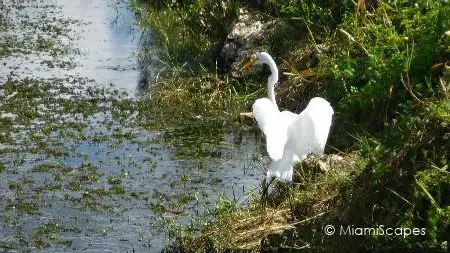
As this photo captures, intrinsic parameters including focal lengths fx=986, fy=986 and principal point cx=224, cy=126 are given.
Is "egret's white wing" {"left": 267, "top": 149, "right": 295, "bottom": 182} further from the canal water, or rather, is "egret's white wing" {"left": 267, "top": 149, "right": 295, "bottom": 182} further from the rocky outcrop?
the rocky outcrop

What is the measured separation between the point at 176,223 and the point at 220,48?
6.51m

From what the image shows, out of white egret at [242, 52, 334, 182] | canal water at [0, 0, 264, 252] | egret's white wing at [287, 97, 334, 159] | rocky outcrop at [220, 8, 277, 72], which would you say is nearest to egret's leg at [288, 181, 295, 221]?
white egret at [242, 52, 334, 182]

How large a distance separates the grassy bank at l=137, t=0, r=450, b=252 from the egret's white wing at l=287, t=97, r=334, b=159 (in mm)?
309

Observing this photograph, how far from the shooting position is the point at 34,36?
55.1 feet

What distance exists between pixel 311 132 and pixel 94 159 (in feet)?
9.39

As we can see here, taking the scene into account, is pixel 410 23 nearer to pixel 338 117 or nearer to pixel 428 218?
pixel 338 117

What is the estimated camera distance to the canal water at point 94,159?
329 inches

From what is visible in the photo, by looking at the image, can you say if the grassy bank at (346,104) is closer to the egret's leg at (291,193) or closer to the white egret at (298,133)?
the egret's leg at (291,193)

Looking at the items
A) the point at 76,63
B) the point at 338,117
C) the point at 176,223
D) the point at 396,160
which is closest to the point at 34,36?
the point at 76,63

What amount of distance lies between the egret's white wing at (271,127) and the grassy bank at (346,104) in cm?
34

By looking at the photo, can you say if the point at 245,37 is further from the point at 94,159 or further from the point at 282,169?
the point at 282,169

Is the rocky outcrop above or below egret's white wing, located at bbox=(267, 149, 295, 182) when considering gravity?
below

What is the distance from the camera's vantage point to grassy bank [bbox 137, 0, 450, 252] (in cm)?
644

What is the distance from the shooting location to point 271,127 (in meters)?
8.59
